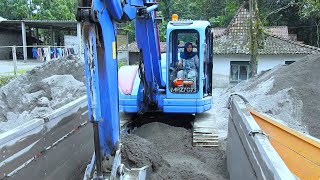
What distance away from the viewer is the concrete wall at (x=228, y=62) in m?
23.3

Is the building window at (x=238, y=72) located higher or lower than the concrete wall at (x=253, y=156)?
lower

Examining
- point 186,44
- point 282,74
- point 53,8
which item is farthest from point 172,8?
point 186,44

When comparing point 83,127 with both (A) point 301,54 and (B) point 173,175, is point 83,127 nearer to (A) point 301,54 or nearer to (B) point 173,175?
(B) point 173,175

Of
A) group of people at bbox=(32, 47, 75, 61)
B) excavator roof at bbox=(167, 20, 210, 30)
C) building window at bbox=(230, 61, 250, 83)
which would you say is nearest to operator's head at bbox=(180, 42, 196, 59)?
excavator roof at bbox=(167, 20, 210, 30)

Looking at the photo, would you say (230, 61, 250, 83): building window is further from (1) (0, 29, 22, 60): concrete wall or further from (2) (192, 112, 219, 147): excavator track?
(2) (192, 112, 219, 147): excavator track

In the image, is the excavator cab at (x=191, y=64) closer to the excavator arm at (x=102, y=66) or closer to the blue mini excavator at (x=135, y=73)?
the blue mini excavator at (x=135, y=73)

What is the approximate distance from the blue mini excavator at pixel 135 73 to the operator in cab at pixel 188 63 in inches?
0.7

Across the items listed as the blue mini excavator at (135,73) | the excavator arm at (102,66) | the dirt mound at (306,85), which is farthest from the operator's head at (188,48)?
the dirt mound at (306,85)

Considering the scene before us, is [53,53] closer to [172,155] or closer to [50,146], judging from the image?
[172,155]

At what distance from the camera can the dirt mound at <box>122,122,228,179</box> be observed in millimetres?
4457

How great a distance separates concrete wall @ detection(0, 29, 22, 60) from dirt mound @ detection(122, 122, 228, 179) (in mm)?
23809

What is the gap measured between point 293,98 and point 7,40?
2468cm

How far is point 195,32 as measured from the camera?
6164 millimetres

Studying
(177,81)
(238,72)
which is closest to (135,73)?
(177,81)
